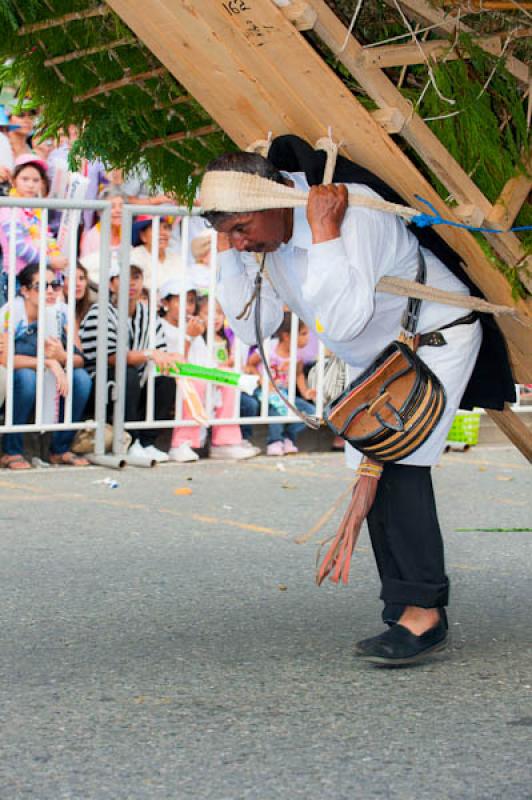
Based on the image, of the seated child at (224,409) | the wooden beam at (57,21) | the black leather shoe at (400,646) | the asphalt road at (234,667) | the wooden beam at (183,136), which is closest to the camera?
the asphalt road at (234,667)

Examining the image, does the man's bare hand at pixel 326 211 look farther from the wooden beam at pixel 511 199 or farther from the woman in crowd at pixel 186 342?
the woman in crowd at pixel 186 342

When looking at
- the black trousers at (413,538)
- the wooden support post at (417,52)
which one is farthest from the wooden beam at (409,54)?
the black trousers at (413,538)

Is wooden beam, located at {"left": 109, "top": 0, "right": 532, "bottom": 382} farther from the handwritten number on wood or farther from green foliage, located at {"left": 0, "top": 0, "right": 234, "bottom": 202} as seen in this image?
green foliage, located at {"left": 0, "top": 0, "right": 234, "bottom": 202}

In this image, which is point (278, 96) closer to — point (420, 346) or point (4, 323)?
point (420, 346)

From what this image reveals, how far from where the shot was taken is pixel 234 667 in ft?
14.0

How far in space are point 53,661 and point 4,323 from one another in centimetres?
389

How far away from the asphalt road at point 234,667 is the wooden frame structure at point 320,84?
1.18 metres

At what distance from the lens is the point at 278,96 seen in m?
4.07

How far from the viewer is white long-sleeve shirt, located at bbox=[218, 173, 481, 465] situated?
381 cm

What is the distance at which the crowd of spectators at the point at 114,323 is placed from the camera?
813 centimetres

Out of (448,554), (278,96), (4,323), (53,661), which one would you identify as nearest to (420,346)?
(278,96)

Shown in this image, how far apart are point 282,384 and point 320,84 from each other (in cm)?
523

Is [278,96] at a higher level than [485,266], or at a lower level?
higher

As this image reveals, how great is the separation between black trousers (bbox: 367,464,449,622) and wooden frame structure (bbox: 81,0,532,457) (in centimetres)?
59
